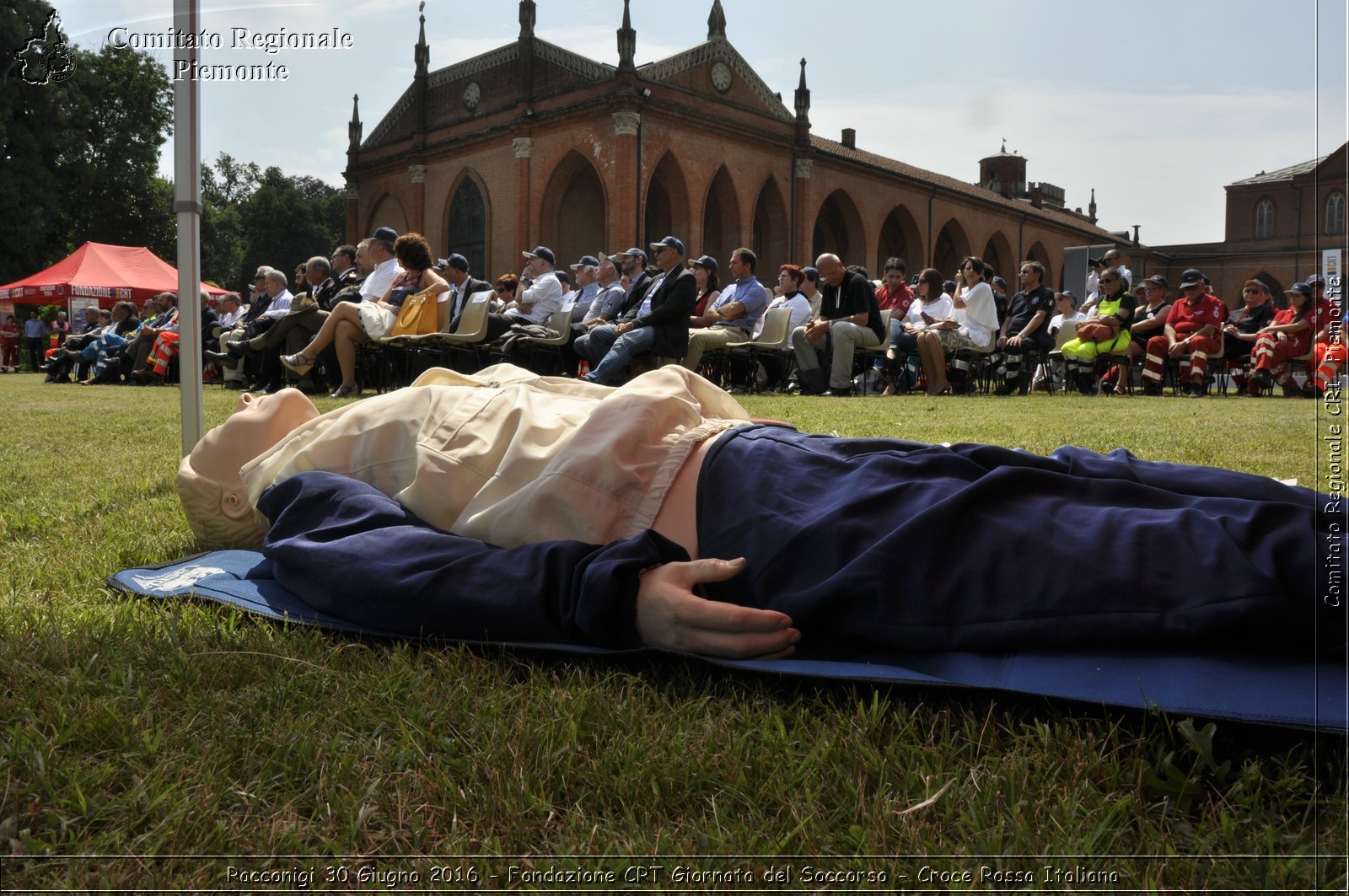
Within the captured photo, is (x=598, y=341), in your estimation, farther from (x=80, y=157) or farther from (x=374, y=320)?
(x=80, y=157)

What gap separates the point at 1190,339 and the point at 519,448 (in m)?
12.1

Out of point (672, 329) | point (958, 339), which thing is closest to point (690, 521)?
point (672, 329)

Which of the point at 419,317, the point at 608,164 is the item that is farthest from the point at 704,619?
the point at 608,164

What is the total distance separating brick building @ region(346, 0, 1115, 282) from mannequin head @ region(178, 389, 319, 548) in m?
24.9

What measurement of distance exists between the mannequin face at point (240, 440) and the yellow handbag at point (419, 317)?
314 inches

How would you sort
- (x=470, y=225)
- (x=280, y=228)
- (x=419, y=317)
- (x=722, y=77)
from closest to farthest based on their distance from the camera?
(x=419, y=317), (x=722, y=77), (x=470, y=225), (x=280, y=228)

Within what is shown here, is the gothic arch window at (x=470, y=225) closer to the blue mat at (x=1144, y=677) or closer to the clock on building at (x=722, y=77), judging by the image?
the clock on building at (x=722, y=77)

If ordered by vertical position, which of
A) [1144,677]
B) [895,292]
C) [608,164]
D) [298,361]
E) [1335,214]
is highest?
[608,164]

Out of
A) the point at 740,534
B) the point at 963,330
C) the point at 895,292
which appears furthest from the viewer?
the point at 895,292

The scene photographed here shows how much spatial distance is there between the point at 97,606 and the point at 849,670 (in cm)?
177

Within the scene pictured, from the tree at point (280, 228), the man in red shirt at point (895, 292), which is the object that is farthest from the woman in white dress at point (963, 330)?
the tree at point (280, 228)

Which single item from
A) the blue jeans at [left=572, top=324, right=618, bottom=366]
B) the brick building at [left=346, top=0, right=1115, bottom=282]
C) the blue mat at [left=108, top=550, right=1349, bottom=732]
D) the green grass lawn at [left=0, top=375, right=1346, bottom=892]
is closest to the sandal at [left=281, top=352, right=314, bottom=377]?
the blue jeans at [left=572, top=324, right=618, bottom=366]

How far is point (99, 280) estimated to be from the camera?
1006 inches

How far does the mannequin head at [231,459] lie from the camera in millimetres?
2539
